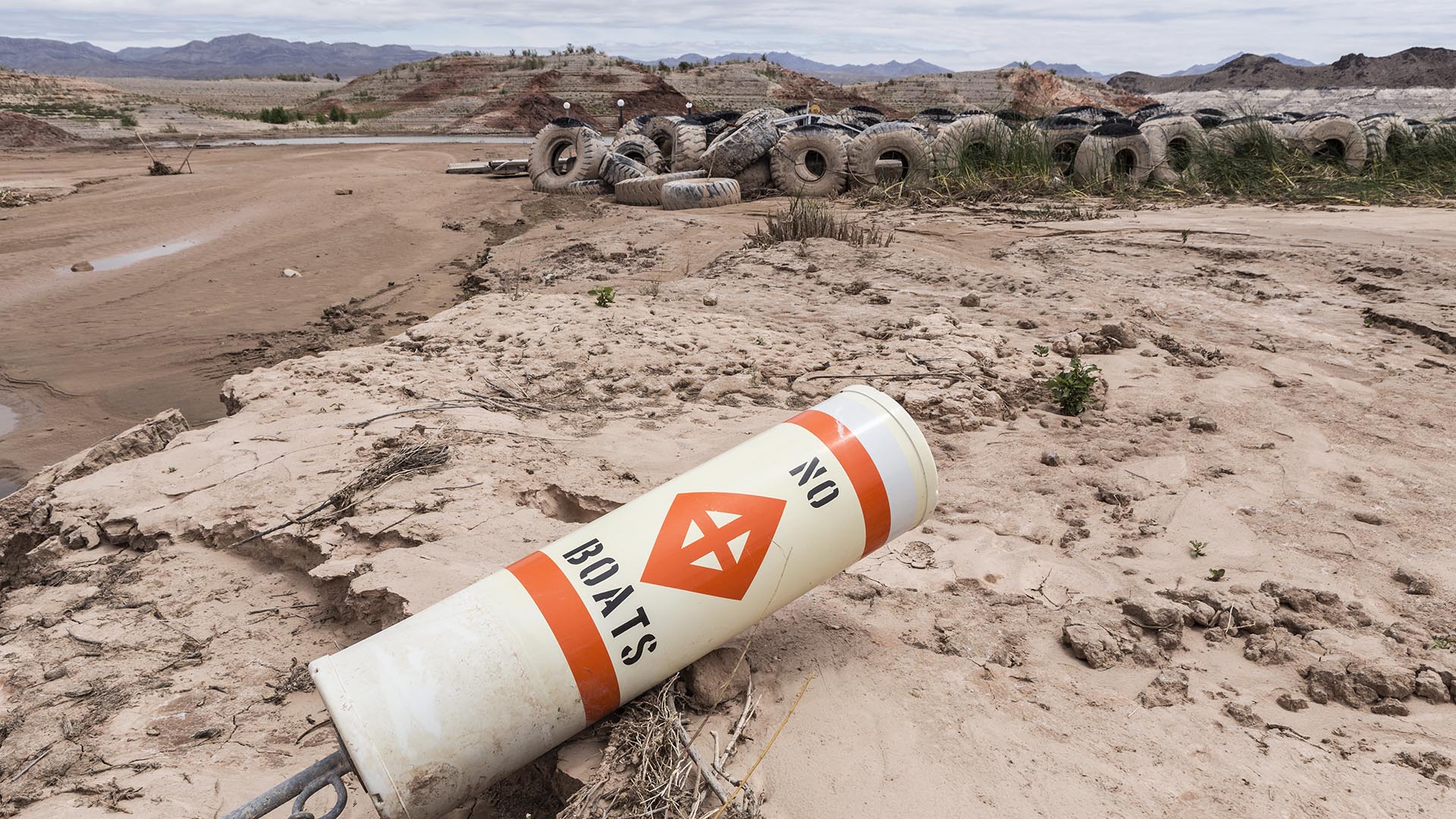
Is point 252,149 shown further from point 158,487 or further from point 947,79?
point 947,79

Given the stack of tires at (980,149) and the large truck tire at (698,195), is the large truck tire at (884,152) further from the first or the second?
the large truck tire at (698,195)

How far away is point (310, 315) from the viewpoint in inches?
324

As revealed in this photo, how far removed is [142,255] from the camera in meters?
10.3

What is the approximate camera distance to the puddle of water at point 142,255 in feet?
32.2

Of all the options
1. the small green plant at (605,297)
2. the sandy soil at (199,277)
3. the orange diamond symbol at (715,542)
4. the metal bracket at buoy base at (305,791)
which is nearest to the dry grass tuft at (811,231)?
the small green plant at (605,297)

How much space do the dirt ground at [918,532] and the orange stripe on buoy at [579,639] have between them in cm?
22

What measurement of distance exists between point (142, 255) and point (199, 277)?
5.39 ft

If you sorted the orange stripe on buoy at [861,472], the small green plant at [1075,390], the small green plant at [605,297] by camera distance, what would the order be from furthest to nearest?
the small green plant at [605,297]
the small green plant at [1075,390]
the orange stripe on buoy at [861,472]

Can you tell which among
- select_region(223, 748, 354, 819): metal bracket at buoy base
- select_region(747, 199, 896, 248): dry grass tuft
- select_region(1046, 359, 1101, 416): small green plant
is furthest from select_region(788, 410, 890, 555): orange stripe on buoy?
select_region(747, 199, 896, 248): dry grass tuft

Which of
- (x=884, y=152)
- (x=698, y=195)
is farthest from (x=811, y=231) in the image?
(x=884, y=152)

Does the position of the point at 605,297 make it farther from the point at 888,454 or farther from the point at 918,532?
the point at 888,454

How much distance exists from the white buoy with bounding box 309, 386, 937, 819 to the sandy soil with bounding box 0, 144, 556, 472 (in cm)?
516

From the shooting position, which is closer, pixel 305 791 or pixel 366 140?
pixel 305 791

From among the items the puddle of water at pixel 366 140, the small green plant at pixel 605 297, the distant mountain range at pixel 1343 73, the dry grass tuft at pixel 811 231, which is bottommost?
the small green plant at pixel 605 297
